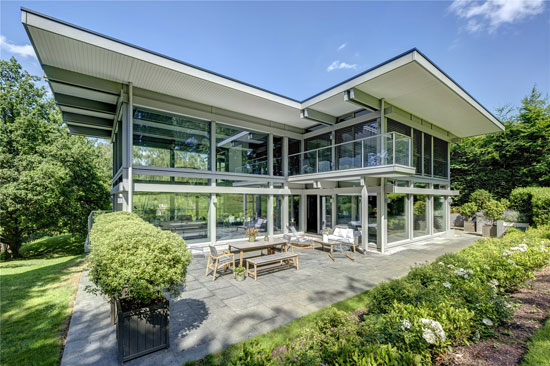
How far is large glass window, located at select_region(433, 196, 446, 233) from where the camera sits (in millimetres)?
13681

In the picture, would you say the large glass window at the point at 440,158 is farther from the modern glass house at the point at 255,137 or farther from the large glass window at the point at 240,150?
the large glass window at the point at 240,150

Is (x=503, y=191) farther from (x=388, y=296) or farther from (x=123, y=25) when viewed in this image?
(x=123, y=25)

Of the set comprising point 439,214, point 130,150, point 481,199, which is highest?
point 130,150

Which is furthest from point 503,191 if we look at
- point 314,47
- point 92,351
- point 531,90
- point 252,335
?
point 92,351

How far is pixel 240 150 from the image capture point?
11125 mm

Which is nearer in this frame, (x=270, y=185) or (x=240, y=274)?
(x=240, y=274)

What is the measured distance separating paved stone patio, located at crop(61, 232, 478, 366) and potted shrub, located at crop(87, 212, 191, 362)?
0.29m

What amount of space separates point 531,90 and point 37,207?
36620 mm

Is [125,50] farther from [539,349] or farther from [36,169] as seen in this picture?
[36,169]

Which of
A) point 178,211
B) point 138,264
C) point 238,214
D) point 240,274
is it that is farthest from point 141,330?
point 238,214

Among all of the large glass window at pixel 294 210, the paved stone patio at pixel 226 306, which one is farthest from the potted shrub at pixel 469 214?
the large glass window at pixel 294 210

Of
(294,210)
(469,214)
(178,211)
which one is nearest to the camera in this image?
(178,211)

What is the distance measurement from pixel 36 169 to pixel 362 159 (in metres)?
16.2

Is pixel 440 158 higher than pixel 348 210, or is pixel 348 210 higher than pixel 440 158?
pixel 440 158
